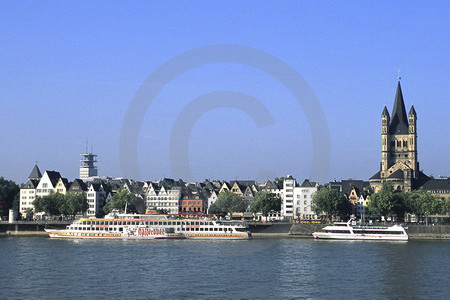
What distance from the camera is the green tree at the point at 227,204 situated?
170 m

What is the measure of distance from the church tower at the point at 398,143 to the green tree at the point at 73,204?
7121 centimetres

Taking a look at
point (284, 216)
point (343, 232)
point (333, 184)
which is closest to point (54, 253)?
point (343, 232)

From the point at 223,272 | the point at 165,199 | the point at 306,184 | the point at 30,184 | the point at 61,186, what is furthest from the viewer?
the point at 165,199

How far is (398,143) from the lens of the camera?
18050 cm

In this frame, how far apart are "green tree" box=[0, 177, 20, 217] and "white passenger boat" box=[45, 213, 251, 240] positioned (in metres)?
64.3

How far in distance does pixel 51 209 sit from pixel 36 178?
40.3m

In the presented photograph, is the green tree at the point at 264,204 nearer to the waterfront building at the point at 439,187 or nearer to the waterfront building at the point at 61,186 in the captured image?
the waterfront building at the point at 439,187

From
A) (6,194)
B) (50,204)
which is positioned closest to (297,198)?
(50,204)

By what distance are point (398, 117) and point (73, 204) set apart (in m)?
84.8

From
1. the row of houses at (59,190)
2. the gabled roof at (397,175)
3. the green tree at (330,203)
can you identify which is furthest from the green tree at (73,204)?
the gabled roof at (397,175)

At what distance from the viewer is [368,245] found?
10362 cm

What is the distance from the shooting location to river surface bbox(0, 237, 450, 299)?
54.9 m

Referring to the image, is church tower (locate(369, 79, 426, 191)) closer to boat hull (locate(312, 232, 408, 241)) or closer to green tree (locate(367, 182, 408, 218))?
green tree (locate(367, 182, 408, 218))

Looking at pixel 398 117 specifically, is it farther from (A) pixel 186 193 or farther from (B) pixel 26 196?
(B) pixel 26 196
